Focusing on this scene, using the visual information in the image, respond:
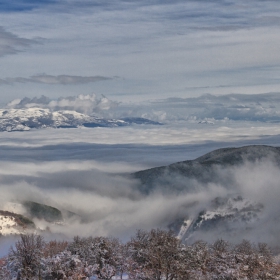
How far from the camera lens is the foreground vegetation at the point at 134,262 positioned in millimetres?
97250

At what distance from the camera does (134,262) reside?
10625 cm

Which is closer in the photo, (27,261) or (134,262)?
(27,261)

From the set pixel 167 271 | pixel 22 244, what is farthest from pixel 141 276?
pixel 22 244

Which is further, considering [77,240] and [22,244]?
[77,240]

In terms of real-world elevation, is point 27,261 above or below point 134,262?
above

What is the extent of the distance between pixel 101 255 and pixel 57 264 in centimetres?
1330

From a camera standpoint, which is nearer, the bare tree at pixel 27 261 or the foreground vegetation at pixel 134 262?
the bare tree at pixel 27 261

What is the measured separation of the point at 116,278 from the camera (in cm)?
10888

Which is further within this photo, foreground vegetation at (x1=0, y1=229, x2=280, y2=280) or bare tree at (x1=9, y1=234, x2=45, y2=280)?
foreground vegetation at (x1=0, y1=229, x2=280, y2=280)

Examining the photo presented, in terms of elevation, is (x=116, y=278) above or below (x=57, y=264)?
below

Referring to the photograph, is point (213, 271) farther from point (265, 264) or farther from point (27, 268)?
point (27, 268)

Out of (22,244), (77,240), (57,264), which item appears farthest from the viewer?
(77,240)

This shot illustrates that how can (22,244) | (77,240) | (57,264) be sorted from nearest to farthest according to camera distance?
(57,264) → (22,244) → (77,240)

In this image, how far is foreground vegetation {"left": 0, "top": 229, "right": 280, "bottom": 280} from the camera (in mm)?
97250
